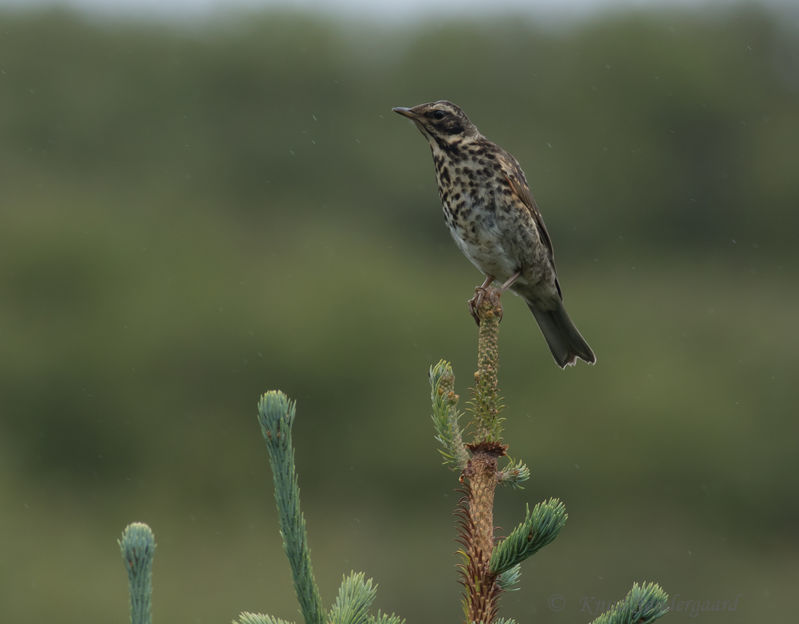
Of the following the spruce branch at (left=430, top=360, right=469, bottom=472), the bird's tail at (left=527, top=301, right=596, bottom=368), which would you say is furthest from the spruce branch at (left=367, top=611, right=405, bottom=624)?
the bird's tail at (left=527, top=301, right=596, bottom=368)

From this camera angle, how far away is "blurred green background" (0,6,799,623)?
34.7 meters

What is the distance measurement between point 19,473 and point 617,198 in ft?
70.9

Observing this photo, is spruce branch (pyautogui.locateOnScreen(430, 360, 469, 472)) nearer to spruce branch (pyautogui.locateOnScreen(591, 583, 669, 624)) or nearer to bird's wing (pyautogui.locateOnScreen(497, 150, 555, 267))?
spruce branch (pyautogui.locateOnScreen(591, 583, 669, 624))

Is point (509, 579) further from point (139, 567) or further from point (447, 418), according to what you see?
point (139, 567)

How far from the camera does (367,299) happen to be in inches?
1619

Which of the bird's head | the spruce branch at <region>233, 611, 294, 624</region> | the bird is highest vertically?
the bird's head

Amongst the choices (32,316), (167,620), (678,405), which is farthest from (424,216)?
(167,620)

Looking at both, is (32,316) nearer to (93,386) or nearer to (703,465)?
(93,386)

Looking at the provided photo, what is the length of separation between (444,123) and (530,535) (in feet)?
10.9

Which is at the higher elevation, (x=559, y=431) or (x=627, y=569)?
(x=559, y=431)

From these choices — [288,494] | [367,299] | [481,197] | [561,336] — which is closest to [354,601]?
[288,494]

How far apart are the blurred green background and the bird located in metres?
24.6

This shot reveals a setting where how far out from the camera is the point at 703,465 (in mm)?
37969

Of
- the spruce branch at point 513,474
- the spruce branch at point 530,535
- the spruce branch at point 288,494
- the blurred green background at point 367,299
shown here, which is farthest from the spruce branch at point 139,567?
the blurred green background at point 367,299
